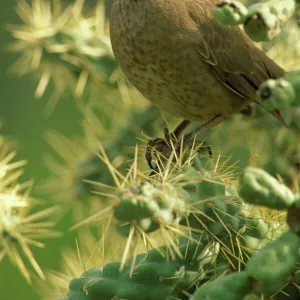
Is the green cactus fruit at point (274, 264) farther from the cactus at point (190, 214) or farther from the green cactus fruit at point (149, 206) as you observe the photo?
the green cactus fruit at point (149, 206)

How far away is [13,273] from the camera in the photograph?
167 inches

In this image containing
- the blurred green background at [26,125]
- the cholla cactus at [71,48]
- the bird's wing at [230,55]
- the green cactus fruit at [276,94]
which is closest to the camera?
the green cactus fruit at [276,94]

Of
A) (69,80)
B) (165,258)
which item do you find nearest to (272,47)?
(69,80)

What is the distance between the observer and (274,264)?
1579 millimetres

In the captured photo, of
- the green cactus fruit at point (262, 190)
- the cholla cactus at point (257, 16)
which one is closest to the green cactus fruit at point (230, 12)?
the cholla cactus at point (257, 16)

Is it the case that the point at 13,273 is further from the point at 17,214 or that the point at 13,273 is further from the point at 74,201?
the point at 17,214

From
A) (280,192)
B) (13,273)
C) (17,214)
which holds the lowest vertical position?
(13,273)

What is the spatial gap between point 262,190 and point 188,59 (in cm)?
152

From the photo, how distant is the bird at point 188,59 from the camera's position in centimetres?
303

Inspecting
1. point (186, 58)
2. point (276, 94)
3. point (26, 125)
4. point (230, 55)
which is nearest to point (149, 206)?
point (276, 94)

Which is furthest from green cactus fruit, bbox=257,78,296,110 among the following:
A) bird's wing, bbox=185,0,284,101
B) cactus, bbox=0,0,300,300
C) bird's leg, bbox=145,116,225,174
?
bird's wing, bbox=185,0,284,101

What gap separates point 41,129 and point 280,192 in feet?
11.5

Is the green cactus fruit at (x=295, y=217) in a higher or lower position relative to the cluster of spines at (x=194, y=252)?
higher

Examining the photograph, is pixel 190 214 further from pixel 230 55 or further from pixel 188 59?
pixel 230 55
